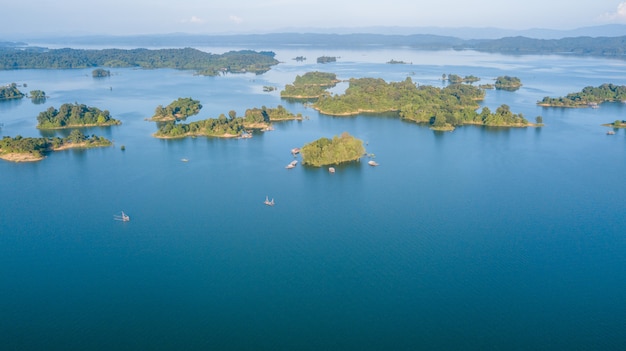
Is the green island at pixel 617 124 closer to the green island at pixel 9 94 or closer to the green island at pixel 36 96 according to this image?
the green island at pixel 36 96

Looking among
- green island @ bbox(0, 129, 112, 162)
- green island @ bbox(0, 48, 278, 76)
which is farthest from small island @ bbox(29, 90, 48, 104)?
green island @ bbox(0, 48, 278, 76)

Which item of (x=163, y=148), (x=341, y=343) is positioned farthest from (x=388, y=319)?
(x=163, y=148)

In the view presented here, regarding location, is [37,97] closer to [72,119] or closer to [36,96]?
[36,96]

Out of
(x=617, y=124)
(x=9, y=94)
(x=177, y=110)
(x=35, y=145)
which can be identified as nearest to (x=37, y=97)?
(x=9, y=94)

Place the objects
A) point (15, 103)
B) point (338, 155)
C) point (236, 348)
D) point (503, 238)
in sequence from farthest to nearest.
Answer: point (15, 103)
point (338, 155)
point (503, 238)
point (236, 348)

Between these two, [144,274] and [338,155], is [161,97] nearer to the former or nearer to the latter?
[338,155]

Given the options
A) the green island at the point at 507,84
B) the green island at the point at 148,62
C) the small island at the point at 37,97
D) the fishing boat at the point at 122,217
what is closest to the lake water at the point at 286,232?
the fishing boat at the point at 122,217
